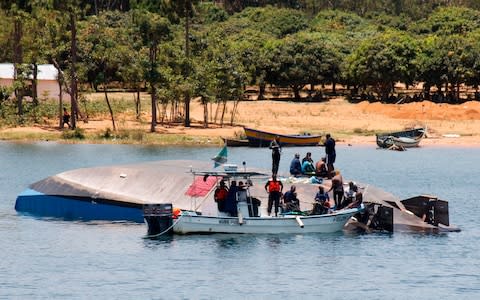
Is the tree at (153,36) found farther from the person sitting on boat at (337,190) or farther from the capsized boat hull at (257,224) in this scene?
the capsized boat hull at (257,224)

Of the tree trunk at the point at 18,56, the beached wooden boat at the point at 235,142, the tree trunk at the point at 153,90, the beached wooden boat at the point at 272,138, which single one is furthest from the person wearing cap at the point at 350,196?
the tree trunk at the point at 18,56

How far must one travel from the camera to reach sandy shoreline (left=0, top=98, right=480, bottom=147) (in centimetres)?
11012

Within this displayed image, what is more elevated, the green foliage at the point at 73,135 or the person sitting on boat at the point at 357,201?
the person sitting on boat at the point at 357,201

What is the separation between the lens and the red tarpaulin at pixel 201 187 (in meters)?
52.4

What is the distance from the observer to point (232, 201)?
50.9 m

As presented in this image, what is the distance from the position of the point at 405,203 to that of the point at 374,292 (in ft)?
46.2

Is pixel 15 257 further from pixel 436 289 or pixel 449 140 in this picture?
pixel 449 140

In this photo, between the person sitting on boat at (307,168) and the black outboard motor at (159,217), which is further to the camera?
the person sitting on boat at (307,168)

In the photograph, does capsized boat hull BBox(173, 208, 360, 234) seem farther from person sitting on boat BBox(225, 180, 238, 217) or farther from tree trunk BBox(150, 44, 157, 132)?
tree trunk BBox(150, 44, 157, 132)

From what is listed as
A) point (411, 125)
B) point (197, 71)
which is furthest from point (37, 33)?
point (411, 125)

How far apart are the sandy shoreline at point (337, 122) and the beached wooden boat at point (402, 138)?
53.0 inches

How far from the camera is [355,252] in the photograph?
162 feet

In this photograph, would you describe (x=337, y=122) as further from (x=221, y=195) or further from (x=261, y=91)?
(x=221, y=195)

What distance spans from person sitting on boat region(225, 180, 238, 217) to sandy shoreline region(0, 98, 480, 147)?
173 feet
